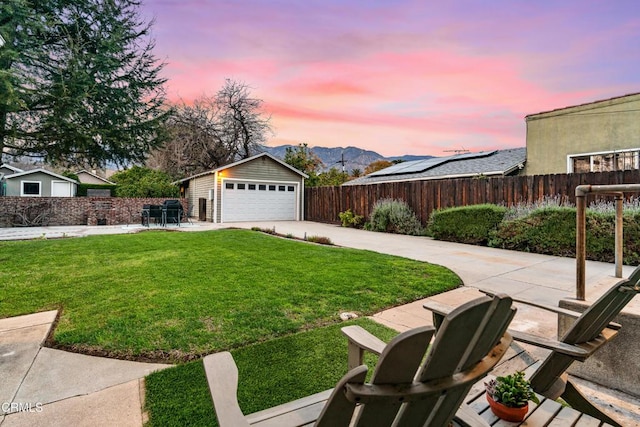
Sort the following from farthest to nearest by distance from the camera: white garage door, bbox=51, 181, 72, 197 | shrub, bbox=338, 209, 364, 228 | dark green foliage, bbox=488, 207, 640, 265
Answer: white garage door, bbox=51, 181, 72, 197 → shrub, bbox=338, 209, 364, 228 → dark green foliage, bbox=488, 207, 640, 265

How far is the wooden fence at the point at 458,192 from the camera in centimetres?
850

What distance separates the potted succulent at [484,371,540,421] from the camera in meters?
1.30

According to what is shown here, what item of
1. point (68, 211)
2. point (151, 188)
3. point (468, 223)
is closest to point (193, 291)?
point (468, 223)

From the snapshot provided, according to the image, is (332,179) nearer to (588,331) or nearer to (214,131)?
(214,131)

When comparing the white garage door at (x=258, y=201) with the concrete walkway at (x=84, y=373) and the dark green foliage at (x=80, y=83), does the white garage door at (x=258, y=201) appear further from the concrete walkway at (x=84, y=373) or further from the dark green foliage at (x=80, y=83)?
the concrete walkway at (x=84, y=373)

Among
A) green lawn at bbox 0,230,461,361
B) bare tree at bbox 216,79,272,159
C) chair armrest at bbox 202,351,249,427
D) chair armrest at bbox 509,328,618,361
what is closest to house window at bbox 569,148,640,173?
green lawn at bbox 0,230,461,361

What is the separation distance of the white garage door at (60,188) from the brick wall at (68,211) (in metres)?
10.6

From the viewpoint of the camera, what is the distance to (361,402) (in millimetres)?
734

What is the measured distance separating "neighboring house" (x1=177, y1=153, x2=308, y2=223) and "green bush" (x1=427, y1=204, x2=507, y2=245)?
998cm

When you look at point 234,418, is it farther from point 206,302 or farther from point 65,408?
point 206,302

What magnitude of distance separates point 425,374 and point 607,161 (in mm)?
14554

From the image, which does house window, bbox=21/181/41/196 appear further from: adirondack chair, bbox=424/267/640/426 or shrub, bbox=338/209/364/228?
adirondack chair, bbox=424/267/640/426

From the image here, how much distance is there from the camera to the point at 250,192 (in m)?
17.1

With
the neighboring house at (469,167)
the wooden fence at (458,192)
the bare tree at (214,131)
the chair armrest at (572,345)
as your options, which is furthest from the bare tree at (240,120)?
the chair armrest at (572,345)
